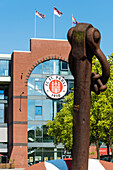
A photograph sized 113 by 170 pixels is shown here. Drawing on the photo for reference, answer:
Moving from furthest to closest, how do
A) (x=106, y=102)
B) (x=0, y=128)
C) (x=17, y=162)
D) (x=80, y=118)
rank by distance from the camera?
(x=0, y=128) → (x=17, y=162) → (x=106, y=102) → (x=80, y=118)

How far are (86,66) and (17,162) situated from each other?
50355mm

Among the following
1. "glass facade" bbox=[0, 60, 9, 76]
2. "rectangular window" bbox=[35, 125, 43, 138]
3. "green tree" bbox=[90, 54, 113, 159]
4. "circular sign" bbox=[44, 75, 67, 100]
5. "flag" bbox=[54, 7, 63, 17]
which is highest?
"flag" bbox=[54, 7, 63, 17]

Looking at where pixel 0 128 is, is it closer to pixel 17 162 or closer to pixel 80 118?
pixel 17 162

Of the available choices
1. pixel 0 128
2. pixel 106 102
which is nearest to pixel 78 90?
pixel 106 102

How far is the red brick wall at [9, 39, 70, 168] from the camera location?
57.8 m

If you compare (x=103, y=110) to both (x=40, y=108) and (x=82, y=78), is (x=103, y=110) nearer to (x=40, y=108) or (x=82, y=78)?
(x=82, y=78)

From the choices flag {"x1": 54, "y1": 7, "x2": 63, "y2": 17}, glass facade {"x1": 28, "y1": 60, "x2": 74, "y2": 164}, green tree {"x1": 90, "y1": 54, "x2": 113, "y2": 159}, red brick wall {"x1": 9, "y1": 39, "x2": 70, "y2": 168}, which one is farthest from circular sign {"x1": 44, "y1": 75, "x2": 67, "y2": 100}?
green tree {"x1": 90, "y1": 54, "x2": 113, "y2": 159}

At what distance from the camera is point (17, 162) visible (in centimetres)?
5700

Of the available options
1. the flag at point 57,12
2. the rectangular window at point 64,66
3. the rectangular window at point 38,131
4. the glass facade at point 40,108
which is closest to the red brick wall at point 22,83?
the rectangular window at point 64,66

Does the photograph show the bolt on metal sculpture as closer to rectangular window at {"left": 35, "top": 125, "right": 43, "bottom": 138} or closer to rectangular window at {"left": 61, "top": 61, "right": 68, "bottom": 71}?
rectangular window at {"left": 35, "top": 125, "right": 43, "bottom": 138}

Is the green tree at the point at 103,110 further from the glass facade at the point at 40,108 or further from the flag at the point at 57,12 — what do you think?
the flag at the point at 57,12

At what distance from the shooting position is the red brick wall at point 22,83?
2275 inches

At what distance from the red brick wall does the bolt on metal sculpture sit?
1963 inches

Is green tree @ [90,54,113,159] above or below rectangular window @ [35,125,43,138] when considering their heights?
above
